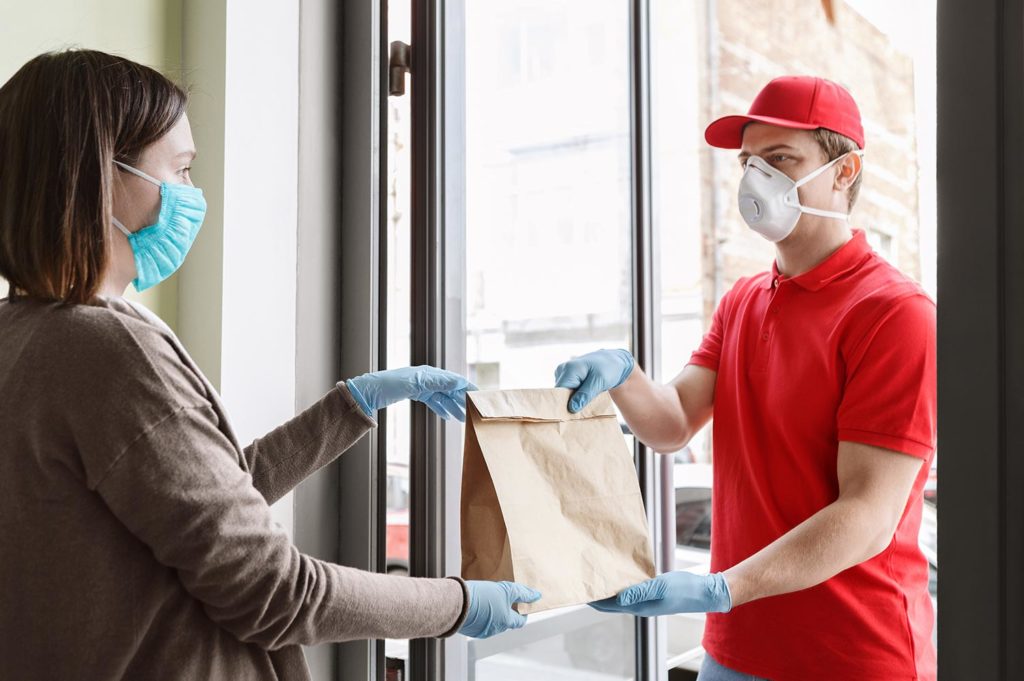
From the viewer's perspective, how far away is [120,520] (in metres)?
0.92

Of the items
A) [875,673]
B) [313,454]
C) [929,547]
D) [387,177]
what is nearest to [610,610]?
[875,673]

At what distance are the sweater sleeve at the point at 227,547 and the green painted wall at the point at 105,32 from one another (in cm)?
85

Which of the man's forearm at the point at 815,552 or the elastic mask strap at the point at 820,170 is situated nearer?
the man's forearm at the point at 815,552

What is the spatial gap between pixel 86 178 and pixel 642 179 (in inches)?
42.6

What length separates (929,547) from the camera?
201cm

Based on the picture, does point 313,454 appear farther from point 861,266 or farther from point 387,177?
point 861,266

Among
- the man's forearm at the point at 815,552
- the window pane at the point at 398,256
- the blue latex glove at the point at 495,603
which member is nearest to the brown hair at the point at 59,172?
the blue latex glove at the point at 495,603

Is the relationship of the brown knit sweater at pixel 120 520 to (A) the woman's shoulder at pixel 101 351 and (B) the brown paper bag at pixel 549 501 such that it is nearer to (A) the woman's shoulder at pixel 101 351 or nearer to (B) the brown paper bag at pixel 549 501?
(A) the woman's shoulder at pixel 101 351

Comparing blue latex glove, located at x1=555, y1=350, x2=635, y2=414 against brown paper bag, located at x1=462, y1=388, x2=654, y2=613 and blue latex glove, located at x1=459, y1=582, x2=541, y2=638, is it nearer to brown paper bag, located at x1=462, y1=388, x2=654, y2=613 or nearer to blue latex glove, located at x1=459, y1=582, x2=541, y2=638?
brown paper bag, located at x1=462, y1=388, x2=654, y2=613

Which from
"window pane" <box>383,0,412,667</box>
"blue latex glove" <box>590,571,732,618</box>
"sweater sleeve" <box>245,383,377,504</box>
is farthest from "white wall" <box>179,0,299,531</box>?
"blue latex glove" <box>590,571,732,618</box>

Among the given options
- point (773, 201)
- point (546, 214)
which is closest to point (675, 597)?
point (773, 201)

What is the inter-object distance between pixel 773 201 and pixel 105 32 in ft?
4.32

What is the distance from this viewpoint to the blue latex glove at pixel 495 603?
42.7 inches

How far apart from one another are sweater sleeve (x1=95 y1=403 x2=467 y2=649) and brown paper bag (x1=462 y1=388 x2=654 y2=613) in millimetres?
151
